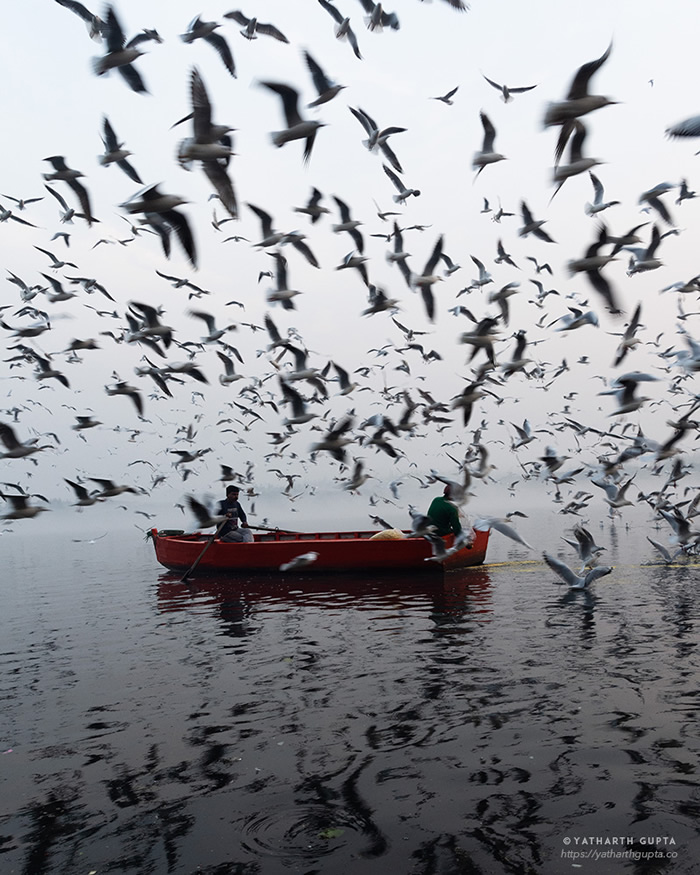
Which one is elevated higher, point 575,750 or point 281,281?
point 281,281

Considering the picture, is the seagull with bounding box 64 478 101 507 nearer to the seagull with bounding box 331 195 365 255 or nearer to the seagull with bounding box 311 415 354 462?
the seagull with bounding box 311 415 354 462

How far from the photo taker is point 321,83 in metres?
11.4

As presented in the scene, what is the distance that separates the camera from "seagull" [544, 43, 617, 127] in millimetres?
8552

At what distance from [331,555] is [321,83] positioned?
1646 centimetres

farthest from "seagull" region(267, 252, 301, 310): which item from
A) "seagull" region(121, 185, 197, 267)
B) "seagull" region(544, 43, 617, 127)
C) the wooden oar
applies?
the wooden oar

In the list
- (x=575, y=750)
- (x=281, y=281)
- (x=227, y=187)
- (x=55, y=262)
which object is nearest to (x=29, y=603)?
(x=55, y=262)

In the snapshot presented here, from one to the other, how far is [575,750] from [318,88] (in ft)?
33.8

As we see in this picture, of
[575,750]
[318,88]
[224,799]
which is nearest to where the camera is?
[224,799]

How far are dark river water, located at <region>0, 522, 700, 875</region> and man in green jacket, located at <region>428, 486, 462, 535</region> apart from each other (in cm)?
543

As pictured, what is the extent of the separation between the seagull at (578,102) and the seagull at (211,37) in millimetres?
5797

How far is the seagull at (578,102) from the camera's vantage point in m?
8.55

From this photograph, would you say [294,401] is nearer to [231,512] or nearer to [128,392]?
[128,392]

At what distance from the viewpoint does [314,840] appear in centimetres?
616

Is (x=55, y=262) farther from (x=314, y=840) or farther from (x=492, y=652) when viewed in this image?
(x=314, y=840)
